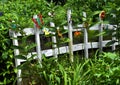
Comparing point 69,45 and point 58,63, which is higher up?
point 69,45

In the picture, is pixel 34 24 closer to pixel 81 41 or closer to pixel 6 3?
pixel 81 41

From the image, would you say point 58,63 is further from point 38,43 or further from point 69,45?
point 69,45

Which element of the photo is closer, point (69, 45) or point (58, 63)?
point (58, 63)

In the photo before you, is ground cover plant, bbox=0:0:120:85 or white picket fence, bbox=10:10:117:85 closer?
ground cover plant, bbox=0:0:120:85

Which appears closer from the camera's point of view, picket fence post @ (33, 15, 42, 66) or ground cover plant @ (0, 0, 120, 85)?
ground cover plant @ (0, 0, 120, 85)

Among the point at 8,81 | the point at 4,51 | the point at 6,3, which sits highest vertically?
the point at 6,3

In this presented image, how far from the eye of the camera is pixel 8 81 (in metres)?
4.57

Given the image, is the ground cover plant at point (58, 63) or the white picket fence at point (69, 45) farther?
the white picket fence at point (69, 45)

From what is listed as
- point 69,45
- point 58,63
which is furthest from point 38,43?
point 69,45

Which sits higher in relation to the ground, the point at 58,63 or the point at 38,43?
the point at 38,43

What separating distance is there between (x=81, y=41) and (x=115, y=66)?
3.65ft

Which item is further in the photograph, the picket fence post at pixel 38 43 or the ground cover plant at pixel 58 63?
the picket fence post at pixel 38 43

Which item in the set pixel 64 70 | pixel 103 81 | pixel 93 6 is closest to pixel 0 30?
pixel 64 70

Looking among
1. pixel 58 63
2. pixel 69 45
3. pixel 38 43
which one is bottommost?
pixel 58 63
